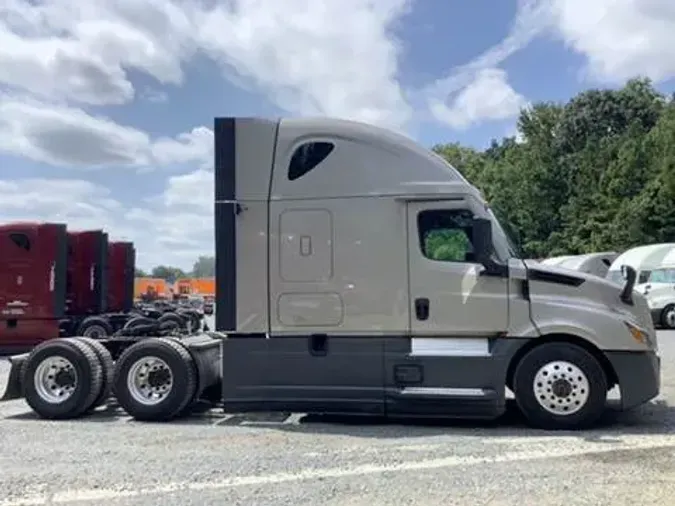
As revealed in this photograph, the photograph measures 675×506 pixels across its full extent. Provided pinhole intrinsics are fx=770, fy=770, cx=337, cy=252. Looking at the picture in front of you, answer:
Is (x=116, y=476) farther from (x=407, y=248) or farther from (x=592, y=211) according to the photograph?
(x=592, y=211)

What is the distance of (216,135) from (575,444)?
5.11 meters

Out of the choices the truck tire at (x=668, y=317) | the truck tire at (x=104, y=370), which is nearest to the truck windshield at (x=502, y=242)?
the truck tire at (x=104, y=370)

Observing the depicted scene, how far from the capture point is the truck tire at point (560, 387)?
8.16m

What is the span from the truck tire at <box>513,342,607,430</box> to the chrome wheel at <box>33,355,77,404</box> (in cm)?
532

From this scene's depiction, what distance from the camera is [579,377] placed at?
8.20 m

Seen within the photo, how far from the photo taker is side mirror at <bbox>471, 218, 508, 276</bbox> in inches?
329

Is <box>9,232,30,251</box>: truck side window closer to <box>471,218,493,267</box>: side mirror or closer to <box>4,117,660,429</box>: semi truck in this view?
<box>4,117,660,429</box>: semi truck

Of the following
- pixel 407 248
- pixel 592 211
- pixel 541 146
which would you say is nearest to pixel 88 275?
pixel 407 248

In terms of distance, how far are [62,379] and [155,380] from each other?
4.09 ft

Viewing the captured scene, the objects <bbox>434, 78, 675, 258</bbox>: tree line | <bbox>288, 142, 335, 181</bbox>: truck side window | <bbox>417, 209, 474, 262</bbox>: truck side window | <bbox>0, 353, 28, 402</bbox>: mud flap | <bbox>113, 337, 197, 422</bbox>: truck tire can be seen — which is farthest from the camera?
<bbox>434, 78, 675, 258</bbox>: tree line

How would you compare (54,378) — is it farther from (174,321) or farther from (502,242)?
(502,242)

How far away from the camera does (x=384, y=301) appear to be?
859 cm

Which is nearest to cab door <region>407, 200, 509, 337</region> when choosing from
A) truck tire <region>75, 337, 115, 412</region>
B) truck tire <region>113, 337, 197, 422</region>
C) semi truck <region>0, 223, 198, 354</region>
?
truck tire <region>113, 337, 197, 422</region>

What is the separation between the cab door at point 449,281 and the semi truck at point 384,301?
0.05 ft
